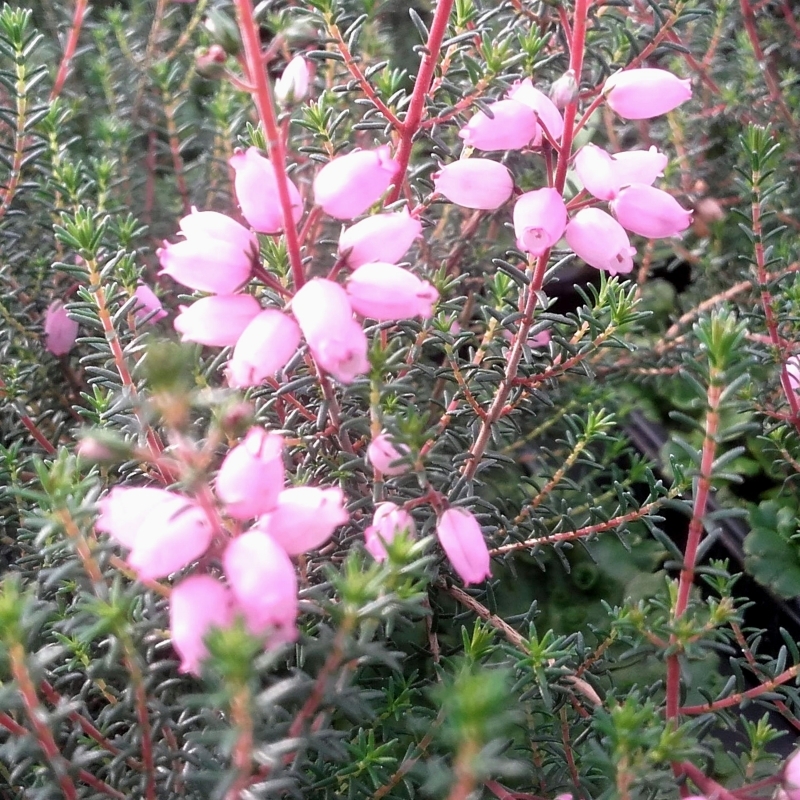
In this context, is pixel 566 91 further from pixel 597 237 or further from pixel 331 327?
pixel 331 327

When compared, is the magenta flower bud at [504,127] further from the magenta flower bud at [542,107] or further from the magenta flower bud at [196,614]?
the magenta flower bud at [196,614]

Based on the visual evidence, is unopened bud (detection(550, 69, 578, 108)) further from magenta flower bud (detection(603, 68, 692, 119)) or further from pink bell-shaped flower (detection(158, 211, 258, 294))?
pink bell-shaped flower (detection(158, 211, 258, 294))

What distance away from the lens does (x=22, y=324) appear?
121 centimetres

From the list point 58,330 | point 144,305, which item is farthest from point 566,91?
point 58,330

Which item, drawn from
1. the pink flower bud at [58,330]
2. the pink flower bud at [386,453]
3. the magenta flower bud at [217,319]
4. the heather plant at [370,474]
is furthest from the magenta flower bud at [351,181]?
the pink flower bud at [58,330]

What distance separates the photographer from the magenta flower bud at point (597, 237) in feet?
2.41

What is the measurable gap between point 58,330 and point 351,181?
76cm

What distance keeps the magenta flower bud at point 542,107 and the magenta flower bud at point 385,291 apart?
0.26m

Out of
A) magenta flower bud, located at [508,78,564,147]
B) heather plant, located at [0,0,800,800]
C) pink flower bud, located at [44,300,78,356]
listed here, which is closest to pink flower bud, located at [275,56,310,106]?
heather plant, located at [0,0,800,800]

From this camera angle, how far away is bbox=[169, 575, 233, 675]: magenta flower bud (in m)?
0.50

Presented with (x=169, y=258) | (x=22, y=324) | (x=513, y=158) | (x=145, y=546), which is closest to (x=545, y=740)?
(x=145, y=546)

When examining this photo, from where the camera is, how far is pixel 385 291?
0.62 metres

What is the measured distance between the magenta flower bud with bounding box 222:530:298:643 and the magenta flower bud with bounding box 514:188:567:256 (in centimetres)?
40

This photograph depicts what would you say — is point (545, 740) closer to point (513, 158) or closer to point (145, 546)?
point (145, 546)
